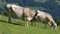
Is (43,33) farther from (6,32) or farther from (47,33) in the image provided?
(6,32)

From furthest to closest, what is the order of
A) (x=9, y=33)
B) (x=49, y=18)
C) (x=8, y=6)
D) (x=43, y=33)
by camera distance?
1. (x=49, y=18)
2. (x=8, y=6)
3. (x=43, y=33)
4. (x=9, y=33)

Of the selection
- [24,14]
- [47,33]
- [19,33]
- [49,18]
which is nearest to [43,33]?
[47,33]

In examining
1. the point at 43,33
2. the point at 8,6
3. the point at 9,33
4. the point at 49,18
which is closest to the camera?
the point at 9,33

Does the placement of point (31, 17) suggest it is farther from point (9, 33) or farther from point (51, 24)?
point (9, 33)

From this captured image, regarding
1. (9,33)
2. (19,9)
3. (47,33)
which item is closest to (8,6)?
(19,9)

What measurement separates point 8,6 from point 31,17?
2.65 meters

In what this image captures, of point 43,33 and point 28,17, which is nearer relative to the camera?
point 43,33

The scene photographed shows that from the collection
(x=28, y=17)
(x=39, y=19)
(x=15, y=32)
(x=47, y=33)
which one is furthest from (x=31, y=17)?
(x=15, y=32)

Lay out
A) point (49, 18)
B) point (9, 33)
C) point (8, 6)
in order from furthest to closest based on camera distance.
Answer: point (49, 18) → point (8, 6) → point (9, 33)

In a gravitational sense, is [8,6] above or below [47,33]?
above

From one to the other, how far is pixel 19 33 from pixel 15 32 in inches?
12.1

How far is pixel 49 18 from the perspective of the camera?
29.4 meters

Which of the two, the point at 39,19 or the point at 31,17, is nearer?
the point at 31,17

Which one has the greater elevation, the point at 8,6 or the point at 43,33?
→ the point at 8,6
